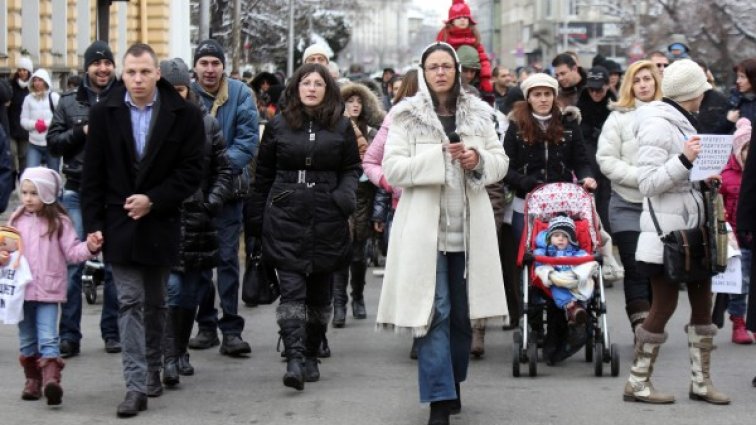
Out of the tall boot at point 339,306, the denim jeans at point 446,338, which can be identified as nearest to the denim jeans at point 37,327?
the denim jeans at point 446,338

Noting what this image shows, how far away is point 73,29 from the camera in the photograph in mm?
33281

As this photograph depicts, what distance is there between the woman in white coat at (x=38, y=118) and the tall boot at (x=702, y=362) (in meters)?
14.0

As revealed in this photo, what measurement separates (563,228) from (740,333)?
7.90ft

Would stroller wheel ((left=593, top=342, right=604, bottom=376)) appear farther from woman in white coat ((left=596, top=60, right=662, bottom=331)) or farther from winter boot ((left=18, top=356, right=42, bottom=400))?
winter boot ((left=18, top=356, right=42, bottom=400))

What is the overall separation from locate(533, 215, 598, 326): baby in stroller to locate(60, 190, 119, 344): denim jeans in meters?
2.94

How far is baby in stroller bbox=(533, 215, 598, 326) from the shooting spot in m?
10.6

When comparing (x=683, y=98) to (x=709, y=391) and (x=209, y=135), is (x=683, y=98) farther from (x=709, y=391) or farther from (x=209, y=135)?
(x=209, y=135)

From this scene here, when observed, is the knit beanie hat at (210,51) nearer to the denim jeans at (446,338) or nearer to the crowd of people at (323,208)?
the crowd of people at (323,208)

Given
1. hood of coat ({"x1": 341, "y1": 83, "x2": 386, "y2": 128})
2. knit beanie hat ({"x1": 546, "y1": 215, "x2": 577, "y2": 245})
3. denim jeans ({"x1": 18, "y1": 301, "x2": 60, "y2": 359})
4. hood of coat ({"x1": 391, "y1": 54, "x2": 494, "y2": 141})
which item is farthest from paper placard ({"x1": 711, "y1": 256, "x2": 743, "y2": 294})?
denim jeans ({"x1": 18, "y1": 301, "x2": 60, "y2": 359})

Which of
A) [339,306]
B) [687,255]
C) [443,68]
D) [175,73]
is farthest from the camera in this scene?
[339,306]

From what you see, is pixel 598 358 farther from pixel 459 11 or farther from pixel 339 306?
pixel 459 11

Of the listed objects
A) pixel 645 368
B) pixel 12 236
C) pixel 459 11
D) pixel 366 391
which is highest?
pixel 459 11

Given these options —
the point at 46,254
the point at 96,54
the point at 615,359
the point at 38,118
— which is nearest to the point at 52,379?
the point at 46,254

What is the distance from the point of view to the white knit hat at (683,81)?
30.8 feet
